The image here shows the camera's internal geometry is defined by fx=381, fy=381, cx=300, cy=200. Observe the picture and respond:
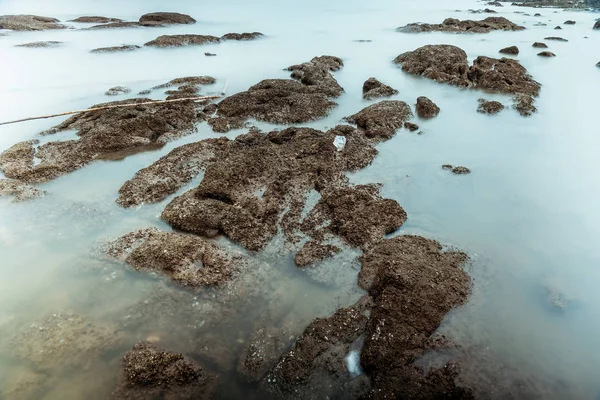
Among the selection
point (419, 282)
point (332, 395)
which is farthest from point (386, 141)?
point (332, 395)

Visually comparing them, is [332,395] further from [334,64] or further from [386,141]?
[334,64]

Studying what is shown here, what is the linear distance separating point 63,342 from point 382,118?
1078cm

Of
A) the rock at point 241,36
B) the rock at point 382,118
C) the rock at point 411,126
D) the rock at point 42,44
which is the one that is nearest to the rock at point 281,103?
the rock at point 382,118

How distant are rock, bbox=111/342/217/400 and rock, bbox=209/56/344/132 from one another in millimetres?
8518

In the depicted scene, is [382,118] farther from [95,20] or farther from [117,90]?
[95,20]

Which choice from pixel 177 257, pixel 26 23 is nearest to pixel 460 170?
pixel 177 257

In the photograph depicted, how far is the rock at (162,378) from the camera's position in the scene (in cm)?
496

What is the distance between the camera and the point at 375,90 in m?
15.9

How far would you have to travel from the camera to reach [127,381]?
16.6 ft

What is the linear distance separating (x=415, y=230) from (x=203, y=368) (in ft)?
16.2

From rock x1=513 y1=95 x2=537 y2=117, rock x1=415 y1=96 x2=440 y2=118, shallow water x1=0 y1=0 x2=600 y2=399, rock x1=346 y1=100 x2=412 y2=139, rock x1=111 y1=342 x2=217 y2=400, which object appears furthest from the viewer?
rock x1=513 y1=95 x2=537 y2=117

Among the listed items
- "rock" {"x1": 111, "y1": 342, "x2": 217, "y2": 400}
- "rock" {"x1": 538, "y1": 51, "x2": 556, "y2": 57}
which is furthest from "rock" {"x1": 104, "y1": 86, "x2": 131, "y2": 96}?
"rock" {"x1": 538, "y1": 51, "x2": 556, "y2": 57}

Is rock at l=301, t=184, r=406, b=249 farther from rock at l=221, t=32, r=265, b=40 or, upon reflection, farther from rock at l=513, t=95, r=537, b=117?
rock at l=221, t=32, r=265, b=40

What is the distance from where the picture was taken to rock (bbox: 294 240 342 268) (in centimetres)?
705
